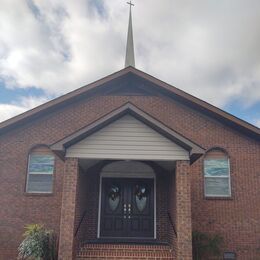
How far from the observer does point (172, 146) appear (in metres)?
9.98

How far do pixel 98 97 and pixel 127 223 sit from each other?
4.98 m

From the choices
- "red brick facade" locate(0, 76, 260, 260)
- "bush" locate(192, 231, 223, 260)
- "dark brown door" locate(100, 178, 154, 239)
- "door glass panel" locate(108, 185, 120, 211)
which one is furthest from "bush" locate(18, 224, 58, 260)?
"bush" locate(192, 231, 223, 260)

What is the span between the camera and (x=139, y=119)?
33.8ft

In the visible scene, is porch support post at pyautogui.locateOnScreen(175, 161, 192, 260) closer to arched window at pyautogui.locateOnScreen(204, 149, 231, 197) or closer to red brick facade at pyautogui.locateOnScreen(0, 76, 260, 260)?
red brick facade at pyautogui.locateOnScreen(0, 76, 260, 260)

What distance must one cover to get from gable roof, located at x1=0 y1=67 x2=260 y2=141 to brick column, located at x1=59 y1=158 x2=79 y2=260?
13.0 feet

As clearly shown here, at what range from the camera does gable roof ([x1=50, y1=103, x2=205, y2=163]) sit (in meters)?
9.59

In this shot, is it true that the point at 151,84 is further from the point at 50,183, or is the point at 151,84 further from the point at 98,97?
the point at 50,183

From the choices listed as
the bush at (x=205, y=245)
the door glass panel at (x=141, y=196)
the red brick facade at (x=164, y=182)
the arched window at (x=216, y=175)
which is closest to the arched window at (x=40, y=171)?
the red brick facade at (x=164, y=182)

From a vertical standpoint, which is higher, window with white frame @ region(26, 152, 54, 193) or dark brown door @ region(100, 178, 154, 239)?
window with white frame @ region(26, 152, 54, 193)

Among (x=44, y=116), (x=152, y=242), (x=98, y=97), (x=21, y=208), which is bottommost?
(x=152, y=242)

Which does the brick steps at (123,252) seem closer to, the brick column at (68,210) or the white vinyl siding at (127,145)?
the brick column at (68,210)

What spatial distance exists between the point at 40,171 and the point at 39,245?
10.6 ft

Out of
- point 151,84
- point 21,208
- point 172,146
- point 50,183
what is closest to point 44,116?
point 50,183

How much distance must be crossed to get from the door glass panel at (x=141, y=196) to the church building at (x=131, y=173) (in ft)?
0.12
